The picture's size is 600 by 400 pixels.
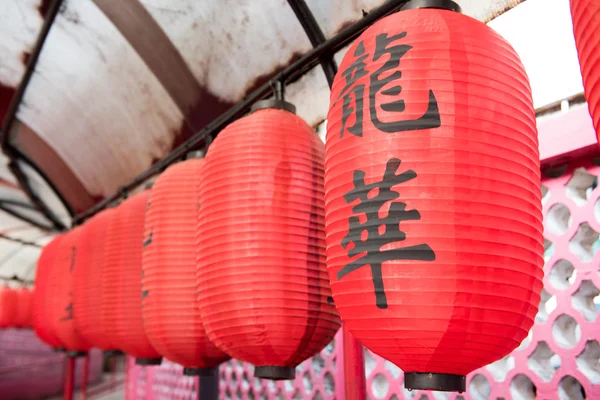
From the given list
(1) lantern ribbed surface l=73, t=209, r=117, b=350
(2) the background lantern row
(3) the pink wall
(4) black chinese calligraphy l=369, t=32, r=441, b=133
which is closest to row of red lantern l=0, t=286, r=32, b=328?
(3) the pink wall

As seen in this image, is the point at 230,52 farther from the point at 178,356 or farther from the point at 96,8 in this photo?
the point at 178,356

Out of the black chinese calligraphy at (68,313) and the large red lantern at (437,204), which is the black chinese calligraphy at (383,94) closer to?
the large red lantern at (437,204)

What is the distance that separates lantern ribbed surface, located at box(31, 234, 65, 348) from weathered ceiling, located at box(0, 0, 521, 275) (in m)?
1.07

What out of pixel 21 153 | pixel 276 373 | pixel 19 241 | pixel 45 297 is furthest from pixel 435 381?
pixel 19 241

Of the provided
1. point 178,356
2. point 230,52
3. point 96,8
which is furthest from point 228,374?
point 96,8

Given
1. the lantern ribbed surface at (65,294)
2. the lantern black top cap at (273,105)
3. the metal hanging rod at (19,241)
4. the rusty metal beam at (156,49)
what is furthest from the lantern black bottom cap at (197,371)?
the metal hanging rod at (19,241)

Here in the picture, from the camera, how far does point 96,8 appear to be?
3826 millimetres

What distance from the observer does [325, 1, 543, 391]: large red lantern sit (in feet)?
4.23

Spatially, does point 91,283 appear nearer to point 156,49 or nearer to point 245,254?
point 156,49

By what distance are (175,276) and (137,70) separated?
2263 millimetres

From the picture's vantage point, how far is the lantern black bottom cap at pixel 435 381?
1.39 metres

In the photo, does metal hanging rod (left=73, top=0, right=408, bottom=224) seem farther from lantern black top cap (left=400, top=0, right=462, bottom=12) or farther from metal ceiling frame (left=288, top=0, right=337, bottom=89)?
lantern black top cap (left=400, top=0, right=462, bottom=12)

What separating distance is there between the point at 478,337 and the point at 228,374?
10.9 ft

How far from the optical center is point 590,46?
3.57 ft
